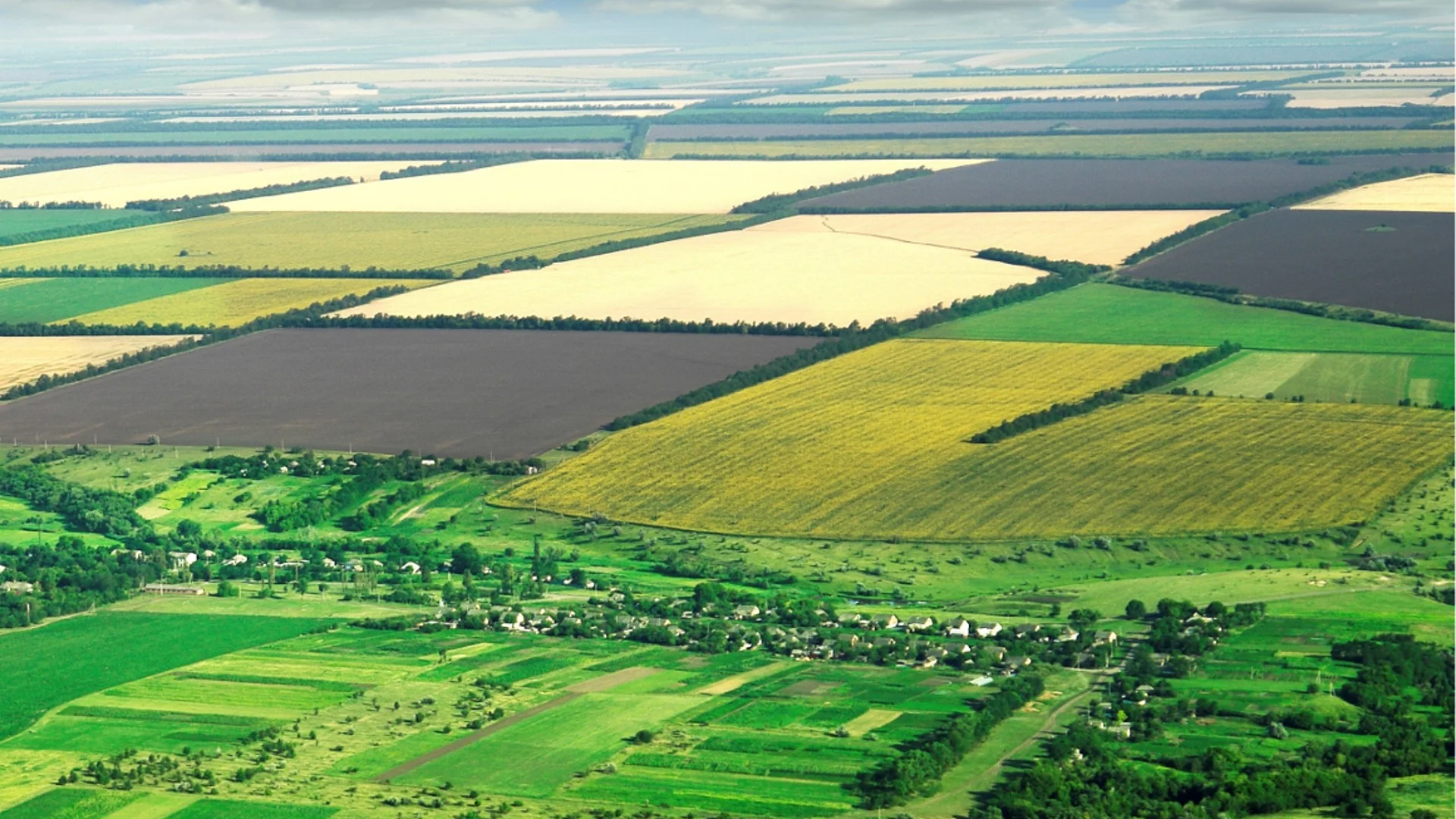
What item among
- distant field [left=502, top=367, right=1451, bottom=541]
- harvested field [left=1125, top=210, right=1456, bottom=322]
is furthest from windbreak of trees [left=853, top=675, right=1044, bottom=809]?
harvested field [left=1125, top=210, right=1456, bottom=322]

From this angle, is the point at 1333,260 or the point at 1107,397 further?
the point at 1333,260

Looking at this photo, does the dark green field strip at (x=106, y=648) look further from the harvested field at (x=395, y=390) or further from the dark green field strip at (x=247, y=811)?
the harvested field at (x=395, y=390)

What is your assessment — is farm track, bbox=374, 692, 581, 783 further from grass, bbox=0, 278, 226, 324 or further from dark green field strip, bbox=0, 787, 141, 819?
grass, bbox=0, 278, 226, 324

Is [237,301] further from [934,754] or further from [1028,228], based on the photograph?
[934,754]

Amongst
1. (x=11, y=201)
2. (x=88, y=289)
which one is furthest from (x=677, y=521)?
(x=11, y=201)

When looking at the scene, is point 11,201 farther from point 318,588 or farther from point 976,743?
point 976,743

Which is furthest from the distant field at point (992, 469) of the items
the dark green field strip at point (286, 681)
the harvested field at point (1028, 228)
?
the harvested field at point (1028, 228)

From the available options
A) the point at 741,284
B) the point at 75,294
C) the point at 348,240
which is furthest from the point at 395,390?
the point at 348,240
